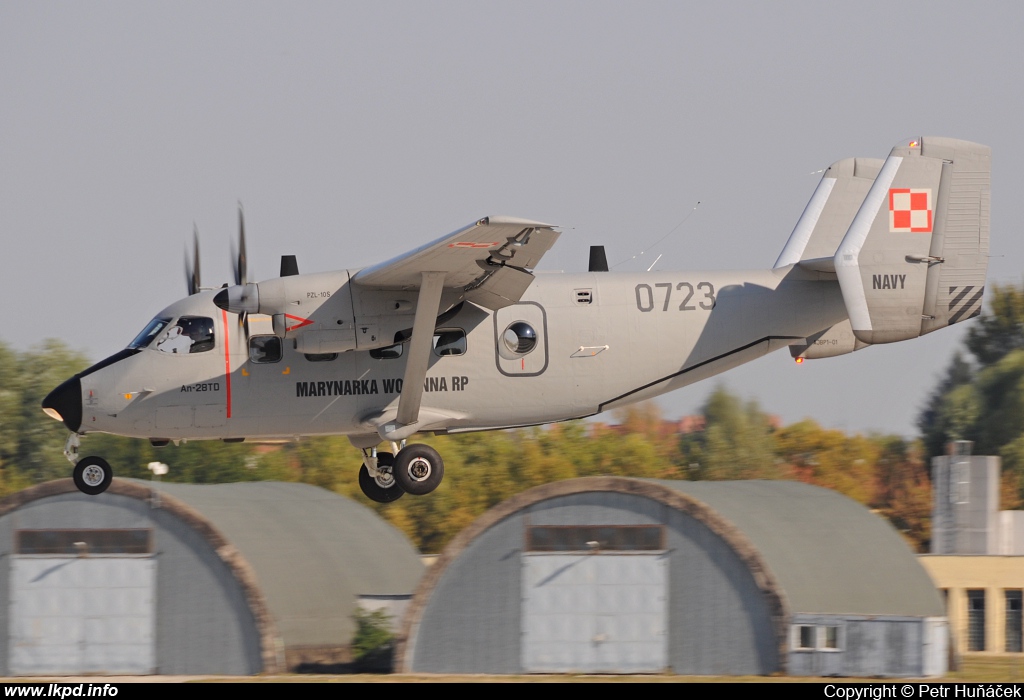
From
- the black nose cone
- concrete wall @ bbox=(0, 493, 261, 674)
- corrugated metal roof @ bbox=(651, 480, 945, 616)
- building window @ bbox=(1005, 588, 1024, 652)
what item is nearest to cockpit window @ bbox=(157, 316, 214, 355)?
the black nose cone

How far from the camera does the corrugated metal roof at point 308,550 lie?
105ft

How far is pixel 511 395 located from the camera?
17953 millimetres

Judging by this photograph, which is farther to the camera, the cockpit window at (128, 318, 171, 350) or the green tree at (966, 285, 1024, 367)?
the green tree at (966, 285, 1024, 367)

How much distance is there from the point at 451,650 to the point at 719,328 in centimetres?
1535

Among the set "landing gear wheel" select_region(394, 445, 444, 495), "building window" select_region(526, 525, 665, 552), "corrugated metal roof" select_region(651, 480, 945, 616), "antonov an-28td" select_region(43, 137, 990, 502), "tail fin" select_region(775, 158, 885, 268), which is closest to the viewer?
"antonov an-28td" select_region(43, 137, 990, 502)

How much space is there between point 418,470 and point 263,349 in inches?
111

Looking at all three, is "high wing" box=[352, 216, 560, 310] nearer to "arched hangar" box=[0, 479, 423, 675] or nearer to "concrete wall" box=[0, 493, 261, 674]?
"arched hangar" box=[0, 479, 423, 675]

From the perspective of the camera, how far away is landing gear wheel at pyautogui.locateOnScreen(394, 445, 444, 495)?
60.0ft

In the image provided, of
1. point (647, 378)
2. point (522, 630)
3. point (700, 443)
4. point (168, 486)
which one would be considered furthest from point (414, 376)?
point (700, 443)

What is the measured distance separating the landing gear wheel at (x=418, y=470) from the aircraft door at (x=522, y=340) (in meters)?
1.75

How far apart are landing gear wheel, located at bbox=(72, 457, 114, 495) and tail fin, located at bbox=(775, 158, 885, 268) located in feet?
36.0

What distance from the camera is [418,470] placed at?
18.4 meters

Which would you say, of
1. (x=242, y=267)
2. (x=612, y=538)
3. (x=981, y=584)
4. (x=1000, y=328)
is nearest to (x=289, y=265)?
(x=242, y=267)

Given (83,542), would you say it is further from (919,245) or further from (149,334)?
(919,245)
